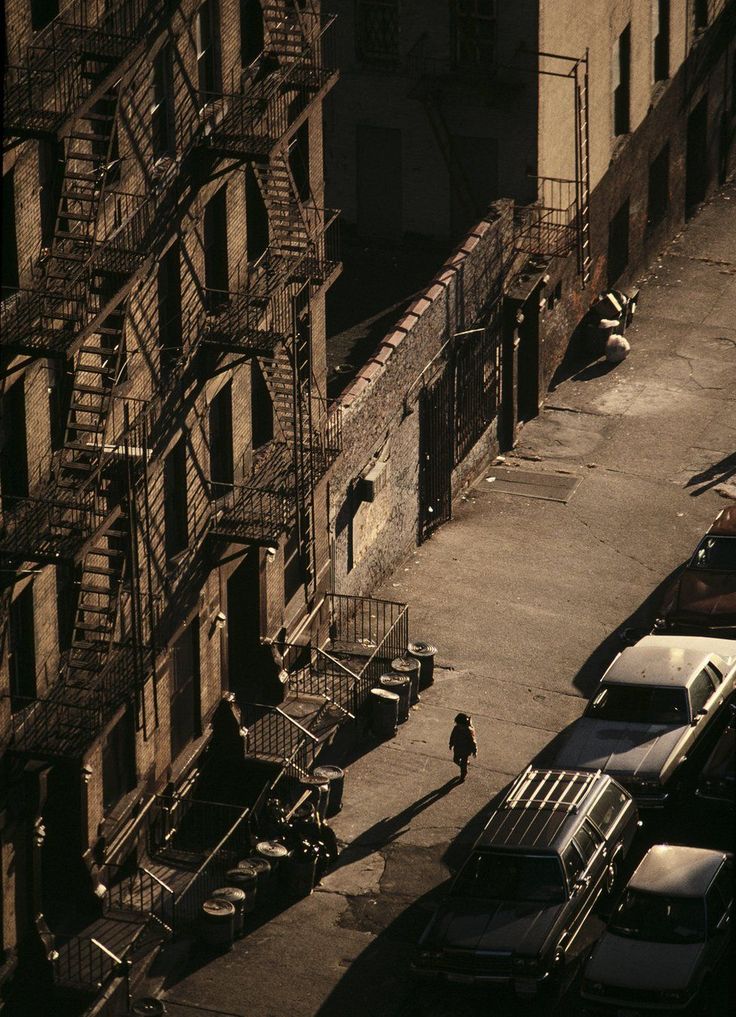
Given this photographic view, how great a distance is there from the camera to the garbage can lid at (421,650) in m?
42.4

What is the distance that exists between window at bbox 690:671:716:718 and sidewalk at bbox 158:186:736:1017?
9.31 feet

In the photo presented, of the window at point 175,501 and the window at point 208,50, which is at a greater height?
the window at point 208,50

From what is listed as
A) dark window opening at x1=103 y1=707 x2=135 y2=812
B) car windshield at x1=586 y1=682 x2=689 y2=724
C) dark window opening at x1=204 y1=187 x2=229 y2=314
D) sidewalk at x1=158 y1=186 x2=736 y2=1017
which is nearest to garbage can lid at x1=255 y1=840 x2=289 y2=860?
sidewalk at x1=158 y1=186 x2=736 y2=1017

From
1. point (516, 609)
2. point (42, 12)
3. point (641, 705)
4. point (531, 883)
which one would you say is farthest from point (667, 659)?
point (42, 12)

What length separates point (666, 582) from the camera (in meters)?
45.9

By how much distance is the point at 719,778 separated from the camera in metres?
37.0

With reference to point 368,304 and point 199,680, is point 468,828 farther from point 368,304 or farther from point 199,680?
point 368,304

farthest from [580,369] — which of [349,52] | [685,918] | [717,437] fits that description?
[685,918]

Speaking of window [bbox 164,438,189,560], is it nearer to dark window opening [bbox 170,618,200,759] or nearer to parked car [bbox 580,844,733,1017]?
dark window opening [bbox 170,618,200,759]

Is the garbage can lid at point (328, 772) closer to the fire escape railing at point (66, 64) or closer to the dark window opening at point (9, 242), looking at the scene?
the dark window opening at point (9, 242)

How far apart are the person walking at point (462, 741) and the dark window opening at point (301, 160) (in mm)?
9275

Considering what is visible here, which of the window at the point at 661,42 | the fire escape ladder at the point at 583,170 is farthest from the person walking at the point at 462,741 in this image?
the window at the point at 661,42

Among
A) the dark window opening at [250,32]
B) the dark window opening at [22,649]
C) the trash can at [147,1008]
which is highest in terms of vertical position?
the dark window opening at [250,32]

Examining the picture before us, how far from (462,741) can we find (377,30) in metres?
18.0
